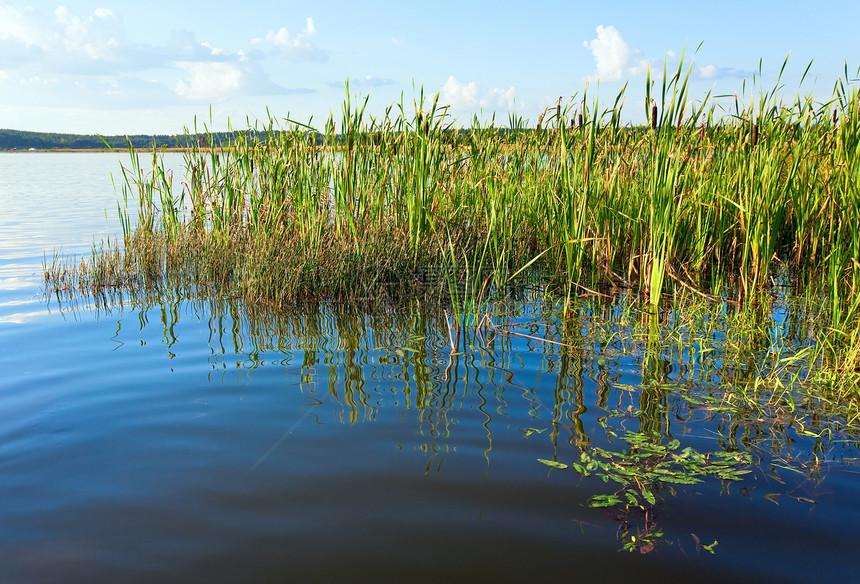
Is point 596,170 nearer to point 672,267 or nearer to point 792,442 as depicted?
point 672,267

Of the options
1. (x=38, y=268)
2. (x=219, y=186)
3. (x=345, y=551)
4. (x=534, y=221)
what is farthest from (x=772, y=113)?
(x=38, y=268)

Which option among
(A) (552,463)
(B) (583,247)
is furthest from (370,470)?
(B) (583,247)

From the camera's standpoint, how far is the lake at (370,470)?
199 centimetres

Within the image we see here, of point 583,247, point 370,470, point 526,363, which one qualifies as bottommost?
point 370,470

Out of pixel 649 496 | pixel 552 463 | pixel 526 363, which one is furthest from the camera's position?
pixel 526 363

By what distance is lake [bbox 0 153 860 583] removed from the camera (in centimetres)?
199

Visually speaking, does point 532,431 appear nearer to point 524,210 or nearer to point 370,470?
point 370,470

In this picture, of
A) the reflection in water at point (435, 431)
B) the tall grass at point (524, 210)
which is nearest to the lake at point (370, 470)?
the reflection in water at point (435, 431)

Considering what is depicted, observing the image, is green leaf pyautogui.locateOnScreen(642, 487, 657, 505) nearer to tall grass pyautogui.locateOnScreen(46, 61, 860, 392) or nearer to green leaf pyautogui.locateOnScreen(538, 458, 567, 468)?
green leaf pyautogui.locateOnScreen(538, 458, 567, 468)

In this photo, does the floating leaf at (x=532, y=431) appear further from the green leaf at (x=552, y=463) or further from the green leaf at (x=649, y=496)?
the green leaf at (x=649, y=496)

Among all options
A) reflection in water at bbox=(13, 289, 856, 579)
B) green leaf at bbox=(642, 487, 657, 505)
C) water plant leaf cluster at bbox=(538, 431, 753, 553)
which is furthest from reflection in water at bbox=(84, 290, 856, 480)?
green leaf at bbox=(642, 487, 657, 505)

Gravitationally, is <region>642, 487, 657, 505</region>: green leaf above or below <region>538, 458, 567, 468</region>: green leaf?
above

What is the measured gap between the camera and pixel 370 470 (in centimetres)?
254

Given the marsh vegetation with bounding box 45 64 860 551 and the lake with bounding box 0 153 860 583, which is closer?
the lake with bounding box 0 153 860 583
